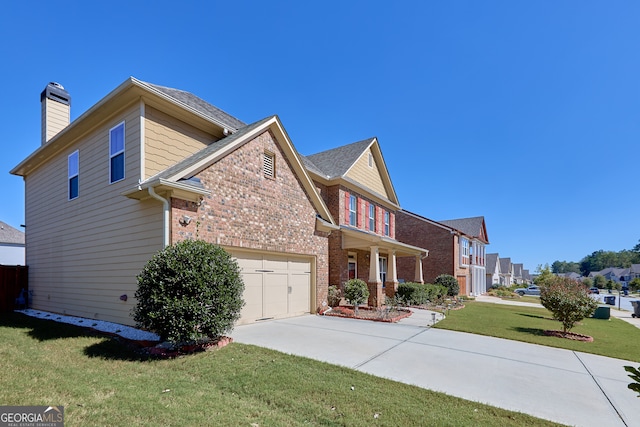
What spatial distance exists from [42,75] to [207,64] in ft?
22.2

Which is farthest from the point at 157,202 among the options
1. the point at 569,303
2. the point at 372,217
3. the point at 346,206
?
the point at 372,217

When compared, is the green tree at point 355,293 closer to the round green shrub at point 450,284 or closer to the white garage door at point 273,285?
the white garage door at point 273,285

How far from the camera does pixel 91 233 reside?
35.1ft

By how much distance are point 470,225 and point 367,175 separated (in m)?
24.7

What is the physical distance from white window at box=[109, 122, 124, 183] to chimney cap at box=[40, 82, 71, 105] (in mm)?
6044

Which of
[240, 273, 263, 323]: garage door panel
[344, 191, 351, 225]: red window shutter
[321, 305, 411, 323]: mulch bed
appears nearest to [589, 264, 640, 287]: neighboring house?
[344, 191, 351, 225]: red window shutter

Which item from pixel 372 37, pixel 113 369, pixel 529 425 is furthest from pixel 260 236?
pixel 372 37

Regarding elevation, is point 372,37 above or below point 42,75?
above

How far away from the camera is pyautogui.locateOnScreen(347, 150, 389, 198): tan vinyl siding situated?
1889cm

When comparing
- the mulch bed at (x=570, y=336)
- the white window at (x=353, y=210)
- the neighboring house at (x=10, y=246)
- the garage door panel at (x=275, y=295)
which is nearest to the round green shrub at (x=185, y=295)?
the garage door panel at (x=275, y=295)

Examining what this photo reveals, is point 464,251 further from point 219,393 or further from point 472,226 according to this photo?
point 219,393

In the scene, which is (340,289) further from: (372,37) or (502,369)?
(372,37)

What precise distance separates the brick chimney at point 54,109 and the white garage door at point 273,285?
33.0 ft

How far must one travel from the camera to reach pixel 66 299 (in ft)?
39.2
